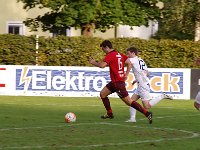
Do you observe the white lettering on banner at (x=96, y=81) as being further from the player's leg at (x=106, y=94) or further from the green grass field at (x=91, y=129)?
the player's leg at (x=106, y=94)

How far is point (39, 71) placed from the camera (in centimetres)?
3019

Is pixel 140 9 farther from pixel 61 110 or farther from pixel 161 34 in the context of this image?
pixel 61 110

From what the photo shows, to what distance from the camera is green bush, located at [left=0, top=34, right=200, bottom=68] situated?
1326 inches

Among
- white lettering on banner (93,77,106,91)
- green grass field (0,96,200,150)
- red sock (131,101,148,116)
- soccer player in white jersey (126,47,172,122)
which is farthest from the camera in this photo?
white lettering on banner (93,77,106,91)

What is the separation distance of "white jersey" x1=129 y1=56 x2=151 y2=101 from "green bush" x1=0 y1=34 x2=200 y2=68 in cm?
1476

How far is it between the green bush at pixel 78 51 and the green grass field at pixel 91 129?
28.8ft

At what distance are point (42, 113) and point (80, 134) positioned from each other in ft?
20.3

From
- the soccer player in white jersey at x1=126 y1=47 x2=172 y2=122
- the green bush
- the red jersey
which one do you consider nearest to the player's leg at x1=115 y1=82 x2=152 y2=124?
the red jersey

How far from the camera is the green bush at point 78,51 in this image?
33.7 metres

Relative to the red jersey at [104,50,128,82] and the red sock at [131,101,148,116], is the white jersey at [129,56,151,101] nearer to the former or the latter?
the red jersey at [104,50,128,82]

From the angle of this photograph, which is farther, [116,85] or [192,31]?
[192,31]

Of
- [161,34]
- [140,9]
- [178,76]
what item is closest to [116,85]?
[178,76]

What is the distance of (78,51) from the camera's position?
34.0m

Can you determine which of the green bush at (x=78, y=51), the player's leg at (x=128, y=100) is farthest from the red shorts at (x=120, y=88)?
the green bush at (x=78, y=51)
